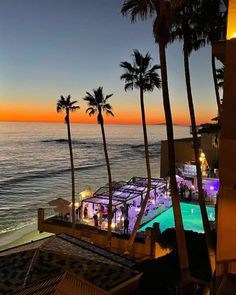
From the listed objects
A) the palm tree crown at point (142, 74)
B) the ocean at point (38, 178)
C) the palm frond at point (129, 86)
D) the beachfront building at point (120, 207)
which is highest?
the palm tree crown at point (142, 74)

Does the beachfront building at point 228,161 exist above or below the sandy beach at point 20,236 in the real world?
above

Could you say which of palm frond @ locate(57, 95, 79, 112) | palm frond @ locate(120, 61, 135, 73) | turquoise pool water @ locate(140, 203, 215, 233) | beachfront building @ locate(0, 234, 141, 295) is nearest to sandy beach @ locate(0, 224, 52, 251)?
turquoise pool water @ locate(140, 203, 215, 233)

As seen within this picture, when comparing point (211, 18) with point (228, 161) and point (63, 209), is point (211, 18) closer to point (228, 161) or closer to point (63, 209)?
point (228, 161)

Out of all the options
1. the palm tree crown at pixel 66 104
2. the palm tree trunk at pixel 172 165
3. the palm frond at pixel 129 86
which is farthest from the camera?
the palm tree crown at pixel 66 104

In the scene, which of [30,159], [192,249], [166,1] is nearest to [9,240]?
[192,249]

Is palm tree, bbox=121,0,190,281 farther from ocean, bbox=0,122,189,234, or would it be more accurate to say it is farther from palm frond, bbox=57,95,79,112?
ocean, bbox=0,122,189,234

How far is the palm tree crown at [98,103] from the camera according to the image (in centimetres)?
1959

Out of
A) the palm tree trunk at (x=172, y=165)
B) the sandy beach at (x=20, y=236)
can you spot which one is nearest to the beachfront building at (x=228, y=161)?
the palm tree trunk at (x=172, y=165)

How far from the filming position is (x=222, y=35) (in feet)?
40.8

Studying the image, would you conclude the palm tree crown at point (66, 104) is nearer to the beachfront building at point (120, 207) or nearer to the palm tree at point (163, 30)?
the beachfront building at point (120, 207)

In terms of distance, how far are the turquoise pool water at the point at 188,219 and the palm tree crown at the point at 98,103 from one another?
796 cm

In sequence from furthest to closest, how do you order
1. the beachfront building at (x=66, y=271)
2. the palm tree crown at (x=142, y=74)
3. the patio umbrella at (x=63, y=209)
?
the patio umbrella at (x=63, y=209) → the palm tree crown at (x=142, y=74) → the beachfront building at (x=66, y=271)

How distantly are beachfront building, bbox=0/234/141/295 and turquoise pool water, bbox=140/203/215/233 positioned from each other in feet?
33.1

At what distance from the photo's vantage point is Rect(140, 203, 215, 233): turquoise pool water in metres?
20.8
